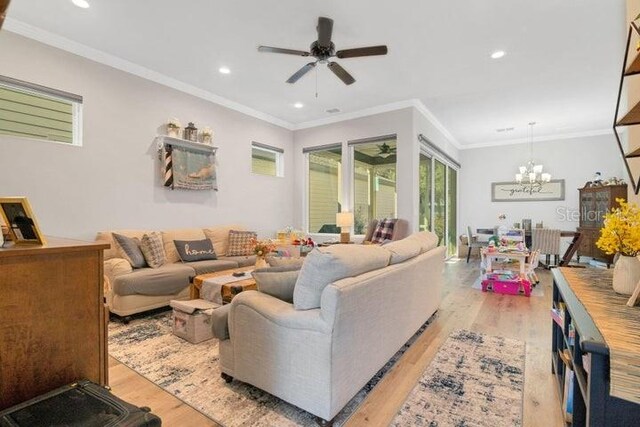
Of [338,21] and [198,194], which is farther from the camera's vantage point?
[198,194]

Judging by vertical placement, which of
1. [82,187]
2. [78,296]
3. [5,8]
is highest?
[5,8]

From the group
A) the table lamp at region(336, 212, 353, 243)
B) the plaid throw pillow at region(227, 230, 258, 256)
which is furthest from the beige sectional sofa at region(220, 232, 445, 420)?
the table lamp at region(336, 212, 353, 243)

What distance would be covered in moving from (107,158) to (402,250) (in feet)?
11.8

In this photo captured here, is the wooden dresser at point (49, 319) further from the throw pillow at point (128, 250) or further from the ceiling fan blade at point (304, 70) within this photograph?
the ceiling fan blade at point (304, 70)

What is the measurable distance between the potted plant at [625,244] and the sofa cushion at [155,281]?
141 inches

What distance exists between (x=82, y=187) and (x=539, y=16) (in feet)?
16.7

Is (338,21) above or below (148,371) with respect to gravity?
above

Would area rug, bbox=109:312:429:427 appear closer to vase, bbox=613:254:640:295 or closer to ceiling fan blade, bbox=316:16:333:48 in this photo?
vase, bbox=613:254:640:295

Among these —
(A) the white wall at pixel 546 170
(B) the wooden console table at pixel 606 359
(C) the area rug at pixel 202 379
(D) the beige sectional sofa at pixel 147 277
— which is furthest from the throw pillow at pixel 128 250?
(A) the white wall at pixel 546 170

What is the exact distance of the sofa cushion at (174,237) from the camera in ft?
13.2

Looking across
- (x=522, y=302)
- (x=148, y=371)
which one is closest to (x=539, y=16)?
(x=522, y=302)

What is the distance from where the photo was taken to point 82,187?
3545mm

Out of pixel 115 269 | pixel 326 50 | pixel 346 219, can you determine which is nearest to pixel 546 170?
pixel 346 219

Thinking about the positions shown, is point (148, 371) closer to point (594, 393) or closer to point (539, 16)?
point (594, 393)
